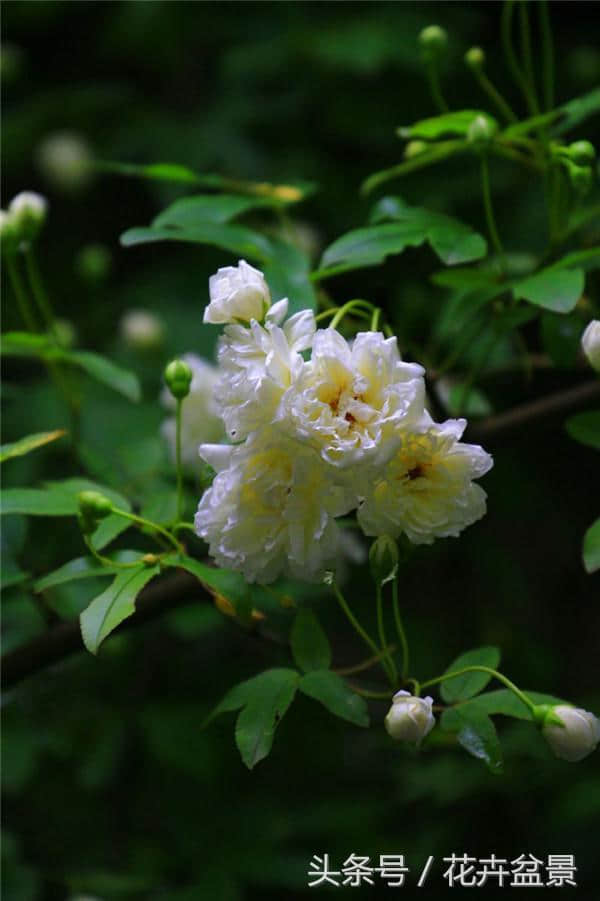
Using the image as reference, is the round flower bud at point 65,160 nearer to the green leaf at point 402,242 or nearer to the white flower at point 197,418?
the white flower at point 197,418

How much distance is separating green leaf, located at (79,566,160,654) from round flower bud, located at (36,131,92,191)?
1.30 meters

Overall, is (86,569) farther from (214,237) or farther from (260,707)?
(214,237)

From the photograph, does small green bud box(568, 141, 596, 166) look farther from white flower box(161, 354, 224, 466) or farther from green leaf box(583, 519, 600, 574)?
white flower box(161, 354, 224, 466)

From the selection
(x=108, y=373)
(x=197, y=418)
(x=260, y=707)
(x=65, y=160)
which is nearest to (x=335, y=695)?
(x=260, y=707)

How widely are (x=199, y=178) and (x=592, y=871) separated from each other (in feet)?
2.73

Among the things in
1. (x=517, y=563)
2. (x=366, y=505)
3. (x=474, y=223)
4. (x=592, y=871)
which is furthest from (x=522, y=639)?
(x=366, y=505)

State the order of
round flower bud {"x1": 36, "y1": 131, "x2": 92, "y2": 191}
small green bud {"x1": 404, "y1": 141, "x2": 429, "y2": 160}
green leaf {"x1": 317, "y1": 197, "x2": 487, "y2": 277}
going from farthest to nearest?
1. round flower bud {"x1": 36, "y1": 131, "x2": 92, "y2": 191}
2. small green bud {"x1": 404, "y1": 141, "x2": 429, "y2": 160}
3. green leaf {"x1": 317, "y1": 197, "x2": 487, "y2": 277}

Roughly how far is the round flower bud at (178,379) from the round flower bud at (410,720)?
Answer: 247mm

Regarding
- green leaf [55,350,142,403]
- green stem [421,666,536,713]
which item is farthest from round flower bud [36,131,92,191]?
green stem [421,666,536,713]

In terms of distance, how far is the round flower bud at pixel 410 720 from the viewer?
0.67 metres

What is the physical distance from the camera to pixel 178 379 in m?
0.78

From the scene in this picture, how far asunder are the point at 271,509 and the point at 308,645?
0.44ft

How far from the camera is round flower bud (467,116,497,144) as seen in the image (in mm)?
853

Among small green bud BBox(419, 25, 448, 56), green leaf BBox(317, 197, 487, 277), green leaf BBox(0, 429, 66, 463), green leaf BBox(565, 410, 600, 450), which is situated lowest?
green leaf BBox(565, 410, 600, 450)
